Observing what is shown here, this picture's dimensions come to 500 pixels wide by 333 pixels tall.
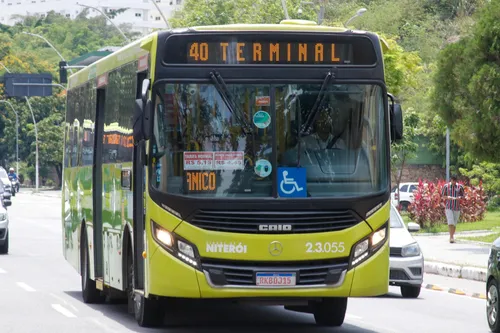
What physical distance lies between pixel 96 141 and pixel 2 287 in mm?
4293

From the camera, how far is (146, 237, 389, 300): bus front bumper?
490 inches

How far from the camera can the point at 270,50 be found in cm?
1284

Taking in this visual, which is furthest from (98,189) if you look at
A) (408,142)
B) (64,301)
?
(408,142)

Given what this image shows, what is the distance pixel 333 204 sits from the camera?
12.6 meters

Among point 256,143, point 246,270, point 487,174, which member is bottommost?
point 487,174

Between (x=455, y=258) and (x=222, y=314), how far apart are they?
38.5 feet

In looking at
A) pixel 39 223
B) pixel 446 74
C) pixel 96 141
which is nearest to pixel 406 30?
pixel 39 223

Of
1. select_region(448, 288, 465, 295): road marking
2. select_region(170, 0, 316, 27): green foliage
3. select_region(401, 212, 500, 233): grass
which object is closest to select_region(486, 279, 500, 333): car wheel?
select_region(448, 288, 465, 295): road marking

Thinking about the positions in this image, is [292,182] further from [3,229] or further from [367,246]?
[3,229]

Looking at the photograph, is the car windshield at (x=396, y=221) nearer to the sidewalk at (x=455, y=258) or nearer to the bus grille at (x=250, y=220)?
the sidewalk at (x=455, y=258)

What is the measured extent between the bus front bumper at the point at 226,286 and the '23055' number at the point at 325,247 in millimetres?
242

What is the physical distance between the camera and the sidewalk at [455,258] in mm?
23638

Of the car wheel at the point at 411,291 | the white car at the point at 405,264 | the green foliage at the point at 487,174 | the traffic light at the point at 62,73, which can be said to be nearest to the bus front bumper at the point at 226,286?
the white car at the point at 405,264

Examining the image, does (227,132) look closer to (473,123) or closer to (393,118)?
(393,118)
